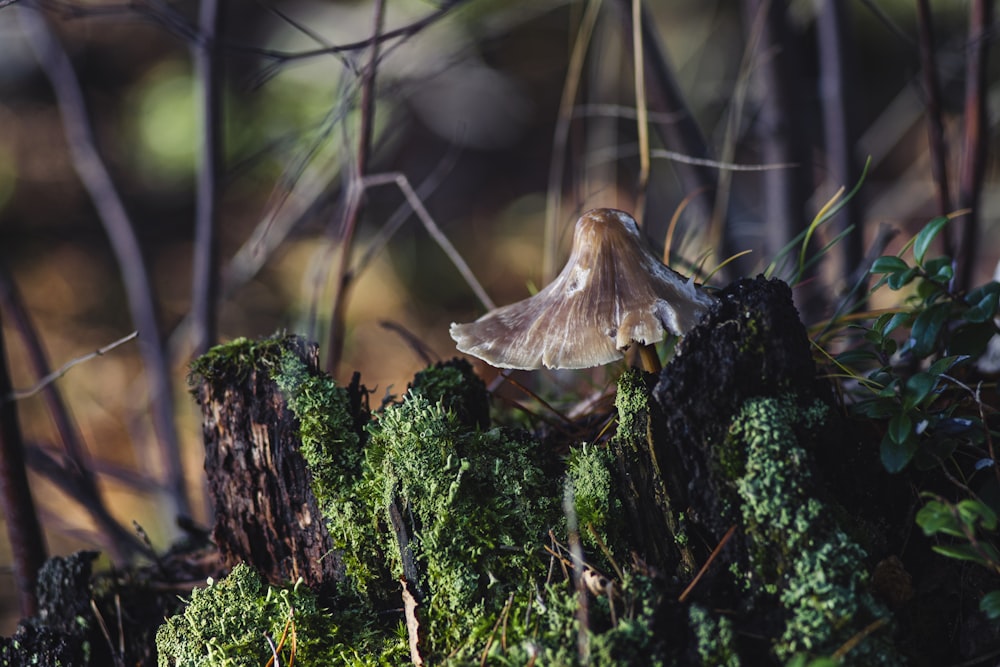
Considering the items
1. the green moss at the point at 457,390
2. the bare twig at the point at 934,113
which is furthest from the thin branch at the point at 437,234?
the bare twig at the point at 934,113

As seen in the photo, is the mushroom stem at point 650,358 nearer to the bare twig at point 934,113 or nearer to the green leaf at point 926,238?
the green leaf at point 926,238

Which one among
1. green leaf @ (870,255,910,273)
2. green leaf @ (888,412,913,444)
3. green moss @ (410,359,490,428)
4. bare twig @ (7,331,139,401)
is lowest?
green leaf @ (888,412,913,444)

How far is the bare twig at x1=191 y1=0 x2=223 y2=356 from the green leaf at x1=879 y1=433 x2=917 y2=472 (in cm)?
190

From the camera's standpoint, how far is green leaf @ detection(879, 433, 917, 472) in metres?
1.07

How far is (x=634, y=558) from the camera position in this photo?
1086 millimetres

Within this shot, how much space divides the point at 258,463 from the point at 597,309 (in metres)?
0.63

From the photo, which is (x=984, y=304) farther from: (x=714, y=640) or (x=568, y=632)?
(x=568, y=632)

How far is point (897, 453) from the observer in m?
1.08

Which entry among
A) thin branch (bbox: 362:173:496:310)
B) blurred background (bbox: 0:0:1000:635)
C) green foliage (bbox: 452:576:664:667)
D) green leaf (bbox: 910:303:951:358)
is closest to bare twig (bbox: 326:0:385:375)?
thin branch (bbox: 362:173:496:310)

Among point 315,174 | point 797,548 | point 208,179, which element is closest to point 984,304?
point 797,548

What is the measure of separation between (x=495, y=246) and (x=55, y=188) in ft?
8.97

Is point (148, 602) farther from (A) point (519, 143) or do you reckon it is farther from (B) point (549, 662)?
(A) point (519, 143)

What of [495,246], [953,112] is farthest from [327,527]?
[953,112]

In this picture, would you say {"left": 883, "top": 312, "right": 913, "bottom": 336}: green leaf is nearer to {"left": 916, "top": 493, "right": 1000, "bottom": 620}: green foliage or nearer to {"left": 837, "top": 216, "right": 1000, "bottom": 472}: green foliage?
{"left": 837, "top": 216, "right": 1000, "bottom": 472}: green foliage
